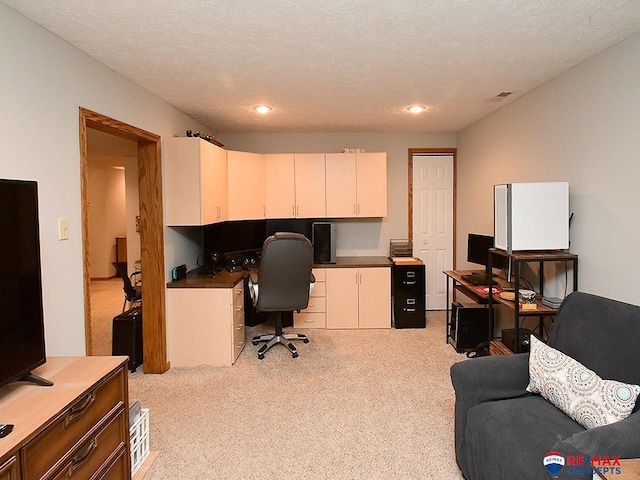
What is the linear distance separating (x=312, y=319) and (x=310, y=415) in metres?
1.98

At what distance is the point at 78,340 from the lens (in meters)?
2.36

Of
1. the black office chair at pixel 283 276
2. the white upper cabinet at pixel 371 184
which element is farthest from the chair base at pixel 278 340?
the white upper cabinet at pixel 371 184

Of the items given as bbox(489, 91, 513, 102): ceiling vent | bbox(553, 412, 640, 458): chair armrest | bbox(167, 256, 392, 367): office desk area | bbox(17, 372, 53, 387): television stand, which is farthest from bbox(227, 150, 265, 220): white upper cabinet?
bbox(553, 412, 640, 458): chair armrest

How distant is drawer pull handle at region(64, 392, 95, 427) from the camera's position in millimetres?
1481

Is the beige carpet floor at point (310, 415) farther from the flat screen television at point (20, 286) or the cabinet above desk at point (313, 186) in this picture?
the cabinet above desk at point (313, 186)

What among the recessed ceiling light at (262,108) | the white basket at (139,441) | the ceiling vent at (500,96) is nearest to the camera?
the white basket at (139,441)

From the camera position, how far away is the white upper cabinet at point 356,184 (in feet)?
15.9

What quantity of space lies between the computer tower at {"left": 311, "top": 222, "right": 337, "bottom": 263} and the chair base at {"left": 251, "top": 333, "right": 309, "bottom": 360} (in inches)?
39.1

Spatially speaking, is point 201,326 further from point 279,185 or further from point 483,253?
point 483,253

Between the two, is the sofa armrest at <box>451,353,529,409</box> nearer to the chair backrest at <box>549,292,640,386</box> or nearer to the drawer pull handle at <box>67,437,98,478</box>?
the chair backrest at <box>549,292,640,386</box>

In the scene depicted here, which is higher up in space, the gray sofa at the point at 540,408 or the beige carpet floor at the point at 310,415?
the gray sofa at the point at 540,408

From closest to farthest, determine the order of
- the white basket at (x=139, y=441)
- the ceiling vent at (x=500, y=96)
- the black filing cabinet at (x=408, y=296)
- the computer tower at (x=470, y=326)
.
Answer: the white basket at (x=139, y=441), the ceiling vent at (x=500, y=96), the computer tower at (x=470, y=326), the black filing cabinet at (x=408, y=296)

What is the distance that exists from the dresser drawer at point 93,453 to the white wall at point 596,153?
2.89 metres

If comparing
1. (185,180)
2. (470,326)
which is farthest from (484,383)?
(185,180)
